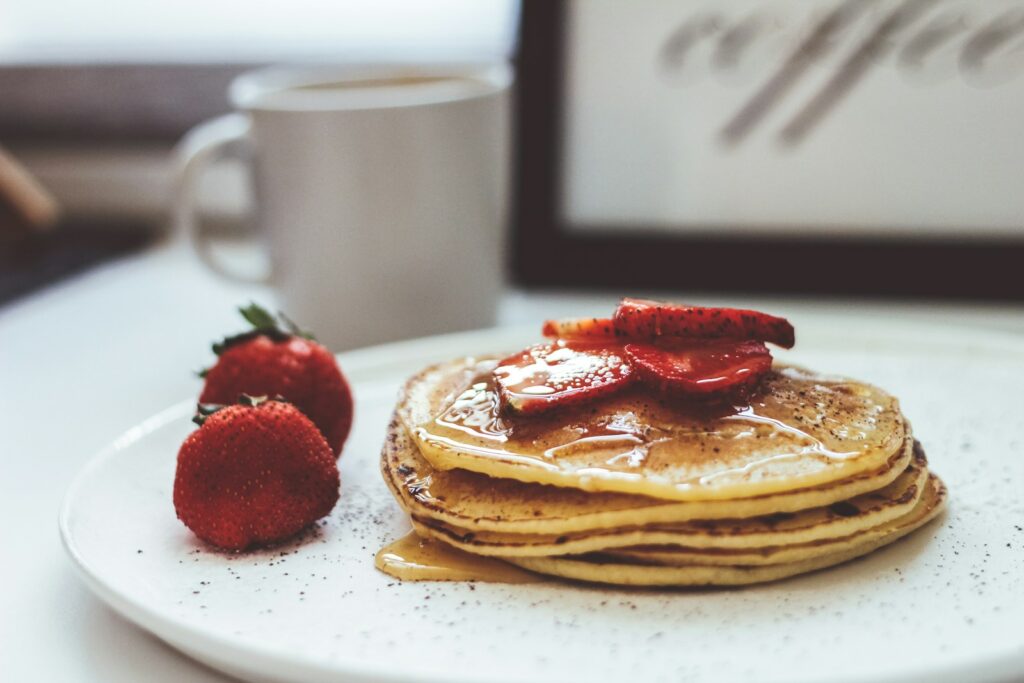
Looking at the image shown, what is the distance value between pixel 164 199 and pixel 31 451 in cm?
115

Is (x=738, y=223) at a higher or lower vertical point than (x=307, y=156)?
lower

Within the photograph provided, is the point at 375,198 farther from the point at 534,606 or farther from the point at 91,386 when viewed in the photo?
the point at 534,606

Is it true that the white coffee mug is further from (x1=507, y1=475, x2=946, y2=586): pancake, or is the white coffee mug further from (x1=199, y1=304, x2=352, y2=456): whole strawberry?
(x1=507, y1=475, x2=946, y2=586): pancake

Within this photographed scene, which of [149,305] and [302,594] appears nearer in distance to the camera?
[302,594]

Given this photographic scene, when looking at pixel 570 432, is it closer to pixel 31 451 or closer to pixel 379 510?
pixel 379 510

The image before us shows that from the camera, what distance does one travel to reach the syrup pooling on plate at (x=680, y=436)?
0.75 metres

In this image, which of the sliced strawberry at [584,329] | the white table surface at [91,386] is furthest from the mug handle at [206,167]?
the sliced strawberry at [584,329]

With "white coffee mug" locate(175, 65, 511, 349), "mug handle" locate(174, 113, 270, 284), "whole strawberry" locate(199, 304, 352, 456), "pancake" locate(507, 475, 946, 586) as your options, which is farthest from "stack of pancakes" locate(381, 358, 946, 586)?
"mug handle" locate(174, 113, 270, 284)

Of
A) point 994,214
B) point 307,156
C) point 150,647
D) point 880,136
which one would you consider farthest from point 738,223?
point 150,647

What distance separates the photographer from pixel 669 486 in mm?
715

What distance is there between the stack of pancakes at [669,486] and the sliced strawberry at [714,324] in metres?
0.05

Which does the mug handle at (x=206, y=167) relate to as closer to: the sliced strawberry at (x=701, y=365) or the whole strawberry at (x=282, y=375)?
the whole strawberry at (x=282, y=375)

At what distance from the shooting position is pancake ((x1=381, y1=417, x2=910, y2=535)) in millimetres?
726

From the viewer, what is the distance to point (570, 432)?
2.62ft
